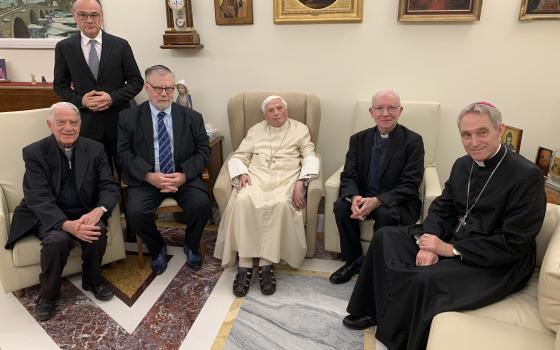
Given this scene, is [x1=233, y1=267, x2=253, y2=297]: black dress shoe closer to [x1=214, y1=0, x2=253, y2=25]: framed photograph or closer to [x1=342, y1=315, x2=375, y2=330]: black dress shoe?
[x1=342, y1=315, x2=375, y2=330]: black dress shoe

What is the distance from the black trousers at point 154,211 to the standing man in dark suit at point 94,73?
0.58 metres

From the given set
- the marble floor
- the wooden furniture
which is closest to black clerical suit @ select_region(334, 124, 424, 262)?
the marble floor

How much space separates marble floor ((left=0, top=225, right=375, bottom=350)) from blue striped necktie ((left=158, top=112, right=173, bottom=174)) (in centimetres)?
69

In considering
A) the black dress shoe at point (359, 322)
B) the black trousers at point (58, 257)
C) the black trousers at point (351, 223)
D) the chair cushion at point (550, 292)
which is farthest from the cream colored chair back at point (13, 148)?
the chair cushion at point (550, 292)

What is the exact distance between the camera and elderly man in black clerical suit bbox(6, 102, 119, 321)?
2189 mm

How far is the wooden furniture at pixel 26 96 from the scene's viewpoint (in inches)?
131

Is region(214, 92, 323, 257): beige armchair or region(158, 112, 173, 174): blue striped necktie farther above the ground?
region(214, 92, 323, 257): beige armchair

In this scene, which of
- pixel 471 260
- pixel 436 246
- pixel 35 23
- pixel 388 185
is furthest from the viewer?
pixel 35 23

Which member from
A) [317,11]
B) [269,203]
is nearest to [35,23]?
[317,11]

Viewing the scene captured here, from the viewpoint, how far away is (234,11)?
10.2 feet

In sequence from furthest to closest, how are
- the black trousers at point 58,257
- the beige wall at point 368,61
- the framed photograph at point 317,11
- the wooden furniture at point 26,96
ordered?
the wooden furniture at point 26,96
the framed photograph at point 317,11
the beige wall at point 368,61
the black trousers at point 58,257

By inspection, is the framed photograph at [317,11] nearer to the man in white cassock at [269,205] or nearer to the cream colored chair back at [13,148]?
the man in white cassock at [269,205]

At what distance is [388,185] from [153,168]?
1.55 m

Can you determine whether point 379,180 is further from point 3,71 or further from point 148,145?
point 3,71
